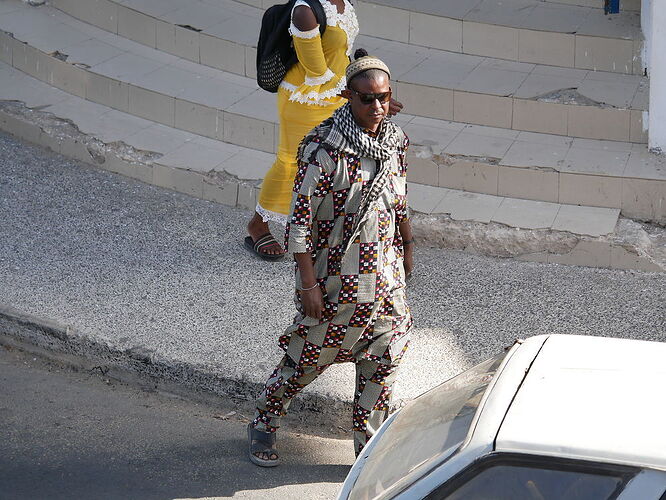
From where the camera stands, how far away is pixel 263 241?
6.62m

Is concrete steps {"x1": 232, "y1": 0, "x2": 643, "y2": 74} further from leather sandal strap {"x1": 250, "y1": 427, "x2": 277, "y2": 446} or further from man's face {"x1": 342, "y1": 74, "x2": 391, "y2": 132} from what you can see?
leather sandal strap {"x1": 250, "y1": 427, "x2": 277, "y2": 446}

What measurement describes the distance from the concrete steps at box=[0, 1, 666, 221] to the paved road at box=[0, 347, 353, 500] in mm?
2440

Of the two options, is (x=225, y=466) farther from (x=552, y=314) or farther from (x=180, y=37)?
(x=180, y=37)

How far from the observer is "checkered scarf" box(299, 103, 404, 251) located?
4.42 m

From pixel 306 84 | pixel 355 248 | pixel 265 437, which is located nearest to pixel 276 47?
pixel 306 84

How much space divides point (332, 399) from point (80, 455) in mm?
1221

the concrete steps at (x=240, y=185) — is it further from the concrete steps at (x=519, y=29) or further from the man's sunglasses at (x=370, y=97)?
the man's sunglasses at (x=370, y=97)

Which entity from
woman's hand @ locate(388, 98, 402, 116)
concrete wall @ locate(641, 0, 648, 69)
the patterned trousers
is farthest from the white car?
concrete wall @ locate(641, 0, 648, 69)

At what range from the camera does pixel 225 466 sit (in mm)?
5043

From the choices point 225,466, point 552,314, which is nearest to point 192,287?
point 225,466

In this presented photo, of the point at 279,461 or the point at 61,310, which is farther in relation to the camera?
the point at 61,310

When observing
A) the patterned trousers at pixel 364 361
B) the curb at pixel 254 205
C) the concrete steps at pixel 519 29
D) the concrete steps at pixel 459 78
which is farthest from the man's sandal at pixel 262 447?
the concrete steps at pixel 519 29

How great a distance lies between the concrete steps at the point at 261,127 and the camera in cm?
686

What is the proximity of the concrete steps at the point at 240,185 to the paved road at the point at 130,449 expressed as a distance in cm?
192
